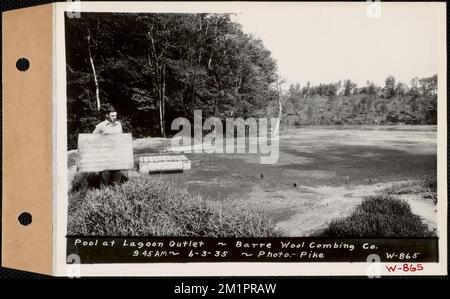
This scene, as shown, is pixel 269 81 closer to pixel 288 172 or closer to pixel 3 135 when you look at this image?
pixel 288 172

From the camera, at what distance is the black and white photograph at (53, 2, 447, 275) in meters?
2.64

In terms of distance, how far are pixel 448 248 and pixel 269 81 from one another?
1617 mm

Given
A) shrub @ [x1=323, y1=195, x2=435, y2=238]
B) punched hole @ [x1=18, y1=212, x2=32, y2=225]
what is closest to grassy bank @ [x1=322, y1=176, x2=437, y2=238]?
shrub @ [x1=323, y1=195, x2=435, y2=238]

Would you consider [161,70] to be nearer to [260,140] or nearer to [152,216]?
[260,140]

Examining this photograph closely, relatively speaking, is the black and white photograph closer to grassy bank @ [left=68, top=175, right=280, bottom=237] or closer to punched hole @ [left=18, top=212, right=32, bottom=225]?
grassy bank @ [left=68, top=175, right=280, bottom=237]

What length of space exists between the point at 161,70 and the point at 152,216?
971 mm

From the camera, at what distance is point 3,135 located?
2641 mm

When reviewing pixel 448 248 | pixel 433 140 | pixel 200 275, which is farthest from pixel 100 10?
pixel 448 248

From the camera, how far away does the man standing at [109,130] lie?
8.79 feet

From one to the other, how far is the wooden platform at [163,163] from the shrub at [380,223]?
1.04 meters

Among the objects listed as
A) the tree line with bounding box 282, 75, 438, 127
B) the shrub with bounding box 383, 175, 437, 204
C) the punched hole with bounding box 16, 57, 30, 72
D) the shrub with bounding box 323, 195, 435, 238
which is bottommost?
the shrub with bounding box 323, 195, 435, 238

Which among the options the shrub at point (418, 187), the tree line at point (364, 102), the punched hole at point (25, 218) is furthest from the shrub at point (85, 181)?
the shrub at point (418, 187)

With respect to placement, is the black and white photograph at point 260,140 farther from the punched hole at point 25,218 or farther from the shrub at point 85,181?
the punched hole at point 25,218

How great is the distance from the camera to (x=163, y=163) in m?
2.72
